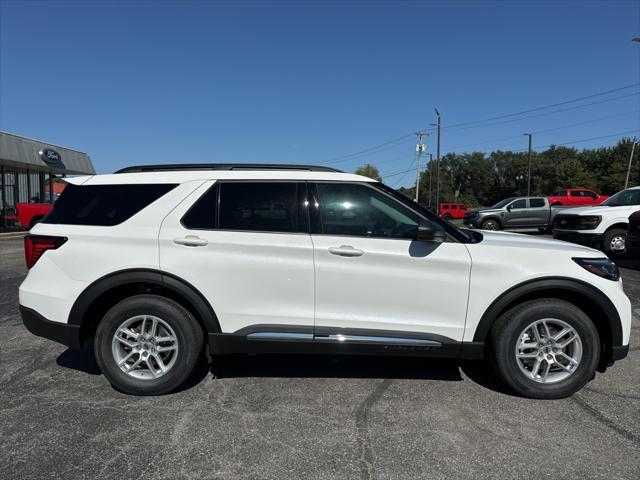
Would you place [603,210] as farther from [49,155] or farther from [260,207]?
[49,155]

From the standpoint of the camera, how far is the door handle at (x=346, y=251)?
336cm

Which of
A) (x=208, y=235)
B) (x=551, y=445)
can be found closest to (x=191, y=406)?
(x=208, y=235)

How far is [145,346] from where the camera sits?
354 cm

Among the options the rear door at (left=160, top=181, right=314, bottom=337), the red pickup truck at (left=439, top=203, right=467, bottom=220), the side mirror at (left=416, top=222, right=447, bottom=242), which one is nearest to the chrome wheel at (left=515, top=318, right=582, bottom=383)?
the side mirror at (left=416, top=222, right=447, bottom=242)

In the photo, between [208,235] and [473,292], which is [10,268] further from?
[473,292]

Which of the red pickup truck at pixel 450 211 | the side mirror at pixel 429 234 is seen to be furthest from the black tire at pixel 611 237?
the red pickup truck at pixel 450 211

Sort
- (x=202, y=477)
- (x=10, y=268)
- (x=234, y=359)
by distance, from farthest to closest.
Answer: (x=10, y=268) → (x=234, y=359) → (x=202, y=477)

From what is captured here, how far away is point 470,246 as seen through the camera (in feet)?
Answer: 11.3

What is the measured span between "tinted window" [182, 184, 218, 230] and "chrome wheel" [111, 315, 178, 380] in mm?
810

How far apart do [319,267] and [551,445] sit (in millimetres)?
1941

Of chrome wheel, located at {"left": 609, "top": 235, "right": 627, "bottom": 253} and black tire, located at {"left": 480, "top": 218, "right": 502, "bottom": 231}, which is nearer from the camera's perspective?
chrome wheel, located at {"left": 609, "top": 235, "right": 627, "bottom": 253}

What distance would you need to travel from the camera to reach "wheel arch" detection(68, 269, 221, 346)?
3.45 m

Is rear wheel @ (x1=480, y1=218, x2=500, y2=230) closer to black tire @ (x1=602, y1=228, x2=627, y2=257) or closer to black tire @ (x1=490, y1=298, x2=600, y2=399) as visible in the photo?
black tire @ (x1=602, y1=228, x2=627, y2=257)

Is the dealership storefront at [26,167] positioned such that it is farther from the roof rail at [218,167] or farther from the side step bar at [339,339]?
the side step bar at [339,339]
